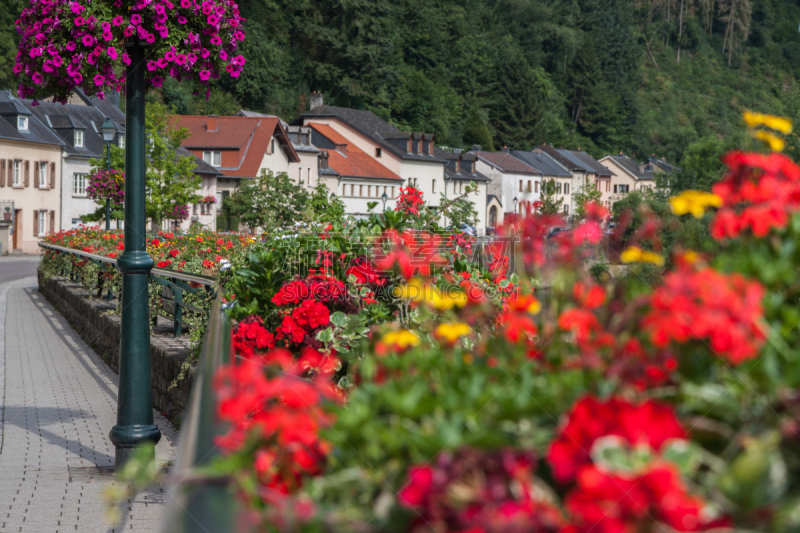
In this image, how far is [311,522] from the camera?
1.03m

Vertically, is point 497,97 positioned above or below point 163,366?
above

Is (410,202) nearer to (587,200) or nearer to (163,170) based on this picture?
(587,200)

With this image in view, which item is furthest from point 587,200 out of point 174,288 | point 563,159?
point 563,159

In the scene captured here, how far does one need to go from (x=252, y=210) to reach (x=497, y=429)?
4511cm

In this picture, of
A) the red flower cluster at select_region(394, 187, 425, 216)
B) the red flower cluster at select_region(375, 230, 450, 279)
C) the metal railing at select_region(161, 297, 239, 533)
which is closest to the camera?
the metal railing at select_region(161, 297, 239, 533)

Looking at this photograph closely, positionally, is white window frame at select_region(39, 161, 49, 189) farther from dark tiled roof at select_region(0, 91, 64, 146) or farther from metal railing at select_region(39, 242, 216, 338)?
metal railing at select_region(39, 242, 216, 338)

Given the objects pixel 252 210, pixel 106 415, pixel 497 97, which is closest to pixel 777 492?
pixel 106 415

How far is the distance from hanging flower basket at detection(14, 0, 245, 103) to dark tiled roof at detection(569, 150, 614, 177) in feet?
239

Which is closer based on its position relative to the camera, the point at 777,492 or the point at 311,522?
the point at 777,492

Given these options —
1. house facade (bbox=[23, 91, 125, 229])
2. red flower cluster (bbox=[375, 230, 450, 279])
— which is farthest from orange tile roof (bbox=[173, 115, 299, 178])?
red flower cluster (bbox=[375, 230, 450, 279])

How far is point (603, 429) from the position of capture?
0.94 m

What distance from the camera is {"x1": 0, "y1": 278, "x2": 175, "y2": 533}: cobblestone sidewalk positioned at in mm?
4785

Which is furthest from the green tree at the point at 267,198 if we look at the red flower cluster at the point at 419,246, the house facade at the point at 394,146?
the red flower cluster at the point at 419,246

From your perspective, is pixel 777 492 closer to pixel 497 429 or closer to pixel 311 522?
pixel 497 429
